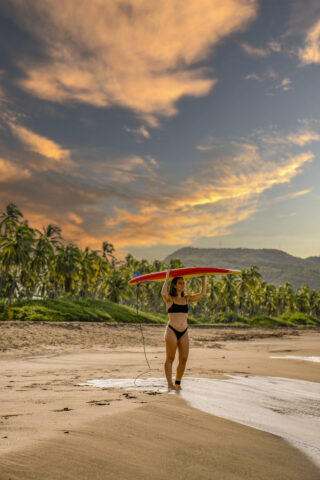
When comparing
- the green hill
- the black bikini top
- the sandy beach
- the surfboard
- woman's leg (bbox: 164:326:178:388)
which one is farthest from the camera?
the green hill

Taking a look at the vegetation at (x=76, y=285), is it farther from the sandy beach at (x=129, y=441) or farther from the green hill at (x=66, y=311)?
the sandy beach at (x=129, y=441)

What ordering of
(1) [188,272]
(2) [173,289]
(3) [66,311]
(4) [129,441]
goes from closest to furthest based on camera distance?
(4) [129,441] → (2) [173,289] → (1) [188,272] → (3) [66,311]

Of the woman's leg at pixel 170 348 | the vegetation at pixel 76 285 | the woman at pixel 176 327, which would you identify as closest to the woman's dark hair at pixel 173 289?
the woman at pixel 176 327

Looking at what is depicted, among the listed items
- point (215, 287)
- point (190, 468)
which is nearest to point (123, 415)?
point (190, 468)

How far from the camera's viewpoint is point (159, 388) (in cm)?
547

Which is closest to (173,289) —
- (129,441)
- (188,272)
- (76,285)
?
(188,272)

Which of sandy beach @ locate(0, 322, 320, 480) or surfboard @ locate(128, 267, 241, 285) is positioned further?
surfboard @ locate(128, 267, 241, 285)

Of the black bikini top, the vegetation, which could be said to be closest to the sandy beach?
the black bikini top

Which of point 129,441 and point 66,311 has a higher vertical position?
point 129,441

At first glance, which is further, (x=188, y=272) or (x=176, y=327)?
(x=188, y=272)

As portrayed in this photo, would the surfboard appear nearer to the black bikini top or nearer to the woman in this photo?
the woman

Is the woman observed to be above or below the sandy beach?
above

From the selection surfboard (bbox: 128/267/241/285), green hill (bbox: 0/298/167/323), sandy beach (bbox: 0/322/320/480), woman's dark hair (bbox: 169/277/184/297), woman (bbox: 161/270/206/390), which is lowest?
green hill (bbox: 0/298/167/323)

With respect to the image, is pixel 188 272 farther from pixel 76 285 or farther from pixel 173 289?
pixel 76 285
